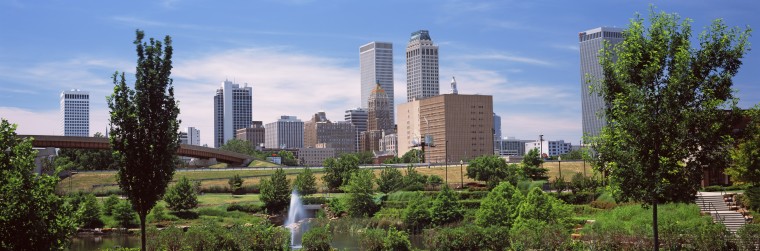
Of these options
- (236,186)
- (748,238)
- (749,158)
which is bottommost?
(748,238)

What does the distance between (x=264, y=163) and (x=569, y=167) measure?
70.7m

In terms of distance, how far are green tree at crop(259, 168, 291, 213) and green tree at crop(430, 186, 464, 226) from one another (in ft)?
71.8

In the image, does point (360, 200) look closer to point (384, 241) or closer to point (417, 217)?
point (417, 217)

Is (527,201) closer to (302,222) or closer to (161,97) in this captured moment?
(161,97)

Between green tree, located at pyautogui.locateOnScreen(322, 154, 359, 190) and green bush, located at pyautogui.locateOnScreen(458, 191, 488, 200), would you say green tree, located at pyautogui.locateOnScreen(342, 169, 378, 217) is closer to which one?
green bush, located at pyautogui.locateOnScreen(458, 191, 488, 200)

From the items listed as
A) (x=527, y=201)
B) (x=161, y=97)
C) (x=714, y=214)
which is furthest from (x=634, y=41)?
(x=714, y=214)

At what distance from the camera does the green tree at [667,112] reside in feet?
69.6

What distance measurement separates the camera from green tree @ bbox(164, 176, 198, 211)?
68250mm

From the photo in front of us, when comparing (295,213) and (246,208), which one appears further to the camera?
(246,208)

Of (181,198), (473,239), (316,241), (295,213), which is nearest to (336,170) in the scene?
(295,213)

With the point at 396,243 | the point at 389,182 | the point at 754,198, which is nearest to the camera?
the point at 396,243

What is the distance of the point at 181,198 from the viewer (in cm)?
6856

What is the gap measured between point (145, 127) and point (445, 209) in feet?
113

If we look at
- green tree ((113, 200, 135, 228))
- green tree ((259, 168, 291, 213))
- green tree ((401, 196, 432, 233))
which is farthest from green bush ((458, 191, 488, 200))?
green tree ((113, 200, 135, 228))
